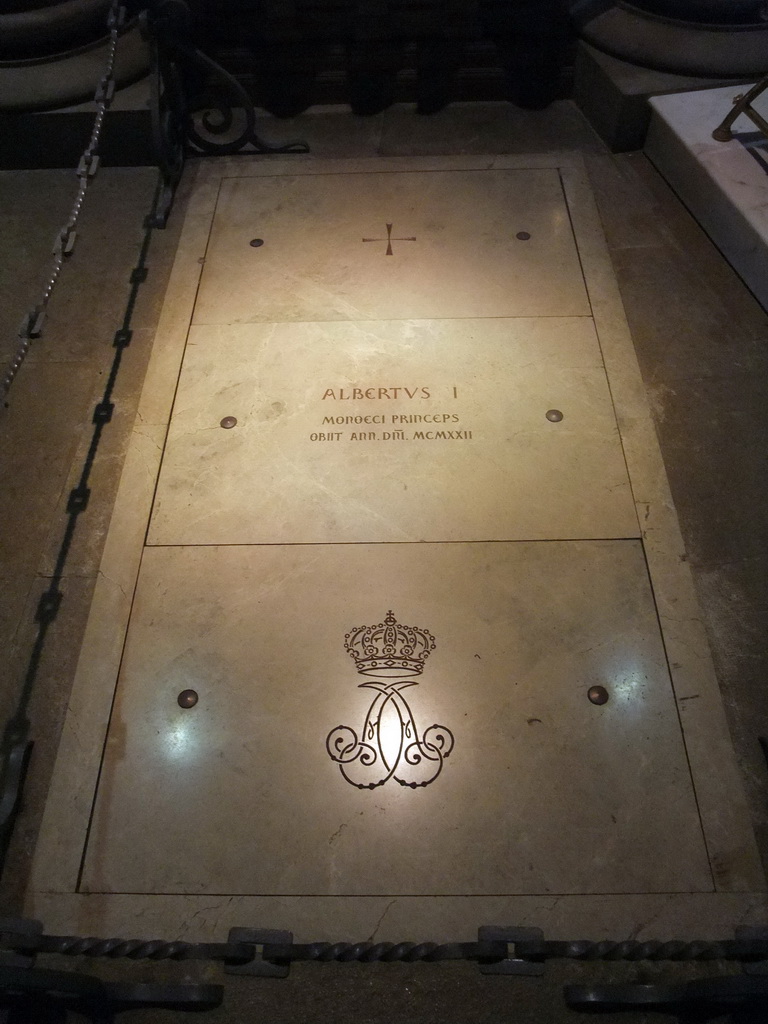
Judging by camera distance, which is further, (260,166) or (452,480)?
(260,166)

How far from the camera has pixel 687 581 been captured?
101 inches

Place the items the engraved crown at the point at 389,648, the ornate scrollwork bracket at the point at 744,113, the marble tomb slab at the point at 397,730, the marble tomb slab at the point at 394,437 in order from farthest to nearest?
1. the ornate scrollwork bracket at the point at 744,113
2. the marble tomb slab at the point at 394,437
3. the engraved crown at the point at 389,648
4. the marble tomb slab at the point at 397,730

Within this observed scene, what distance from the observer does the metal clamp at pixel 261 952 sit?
1.96m

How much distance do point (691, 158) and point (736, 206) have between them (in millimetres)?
477

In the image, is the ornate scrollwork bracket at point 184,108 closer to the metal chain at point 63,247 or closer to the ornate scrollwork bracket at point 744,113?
the metal chain at point 63,247

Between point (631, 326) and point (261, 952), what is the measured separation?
2.88 m

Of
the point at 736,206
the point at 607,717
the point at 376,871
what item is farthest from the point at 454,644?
the point at 736,206

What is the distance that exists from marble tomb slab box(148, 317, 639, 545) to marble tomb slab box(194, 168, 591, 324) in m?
0.14

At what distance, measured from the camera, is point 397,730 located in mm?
2273

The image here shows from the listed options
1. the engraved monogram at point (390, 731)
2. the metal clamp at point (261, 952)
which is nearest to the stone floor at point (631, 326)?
the metal clamp at point (261, 952)

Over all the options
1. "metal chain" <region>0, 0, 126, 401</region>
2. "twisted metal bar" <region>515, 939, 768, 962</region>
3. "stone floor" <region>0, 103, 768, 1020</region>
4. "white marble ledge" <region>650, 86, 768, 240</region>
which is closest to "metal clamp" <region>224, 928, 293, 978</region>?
"stone floor" <region>0, 103, 768, 1020</region>

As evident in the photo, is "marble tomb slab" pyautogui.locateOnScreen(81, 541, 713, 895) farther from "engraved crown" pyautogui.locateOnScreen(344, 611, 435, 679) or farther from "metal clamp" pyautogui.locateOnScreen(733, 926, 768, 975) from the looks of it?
"metal clamp" pyautogui.locateOnScreen(733, 926, 768, 975)

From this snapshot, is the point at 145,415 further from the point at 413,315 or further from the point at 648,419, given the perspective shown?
the point at 648,419

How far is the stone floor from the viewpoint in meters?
2.45
